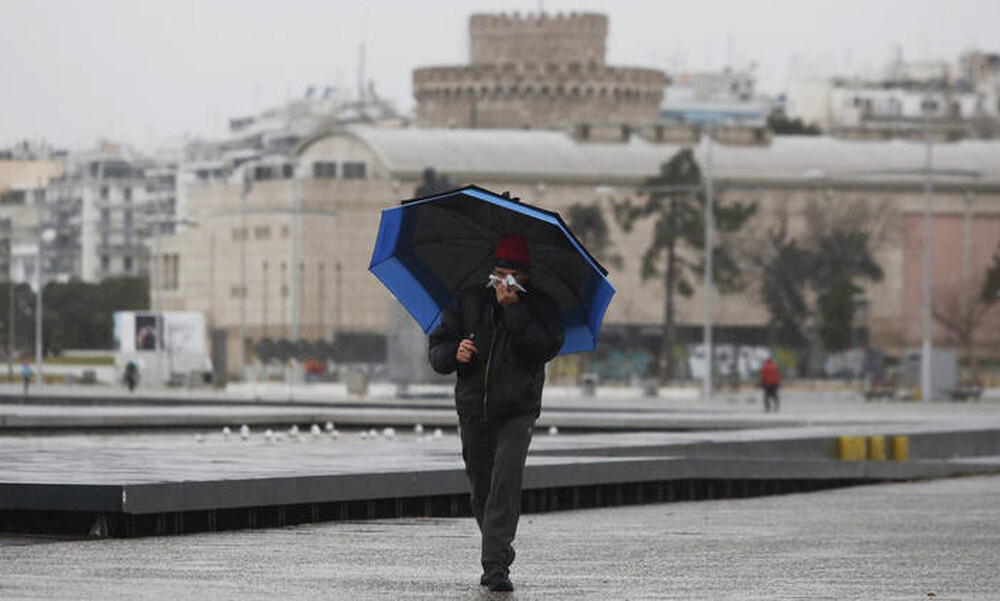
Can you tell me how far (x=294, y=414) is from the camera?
38906 millimetres

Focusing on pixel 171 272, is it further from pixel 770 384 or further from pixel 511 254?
pixel 511 254

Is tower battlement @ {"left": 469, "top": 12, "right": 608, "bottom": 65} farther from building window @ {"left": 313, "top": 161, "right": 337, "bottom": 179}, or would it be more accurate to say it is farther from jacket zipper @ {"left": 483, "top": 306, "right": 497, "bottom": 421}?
jacket zipper @ {"left": 483, "top": 306, "right": 497, "bottom": 421}

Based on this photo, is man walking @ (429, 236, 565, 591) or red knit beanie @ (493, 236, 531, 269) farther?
red knit beanie @ (493, 236, 531, 269)

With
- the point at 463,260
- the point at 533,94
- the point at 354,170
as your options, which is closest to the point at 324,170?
the point at 354,170

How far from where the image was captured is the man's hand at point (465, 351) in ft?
42.8

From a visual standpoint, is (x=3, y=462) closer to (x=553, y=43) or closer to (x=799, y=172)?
(x=799, y=172)

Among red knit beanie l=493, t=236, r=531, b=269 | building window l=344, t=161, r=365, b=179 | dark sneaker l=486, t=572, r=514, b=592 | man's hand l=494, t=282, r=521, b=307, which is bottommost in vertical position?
dark sneaker l=486, t=572, r=514, b=592

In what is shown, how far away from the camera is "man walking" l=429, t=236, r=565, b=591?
13102mm

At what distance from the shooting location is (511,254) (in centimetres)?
1333

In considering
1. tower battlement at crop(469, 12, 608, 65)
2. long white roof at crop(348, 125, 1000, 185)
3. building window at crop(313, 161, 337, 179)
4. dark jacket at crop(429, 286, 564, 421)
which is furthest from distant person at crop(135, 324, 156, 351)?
dark jacket at crop(429, 286, 564, 421)

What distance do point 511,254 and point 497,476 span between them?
1052 millimetres

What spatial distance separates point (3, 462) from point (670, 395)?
6391cm

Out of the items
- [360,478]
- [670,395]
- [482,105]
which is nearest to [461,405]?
[360,478]

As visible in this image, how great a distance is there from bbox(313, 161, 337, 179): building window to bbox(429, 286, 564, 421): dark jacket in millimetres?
119535
